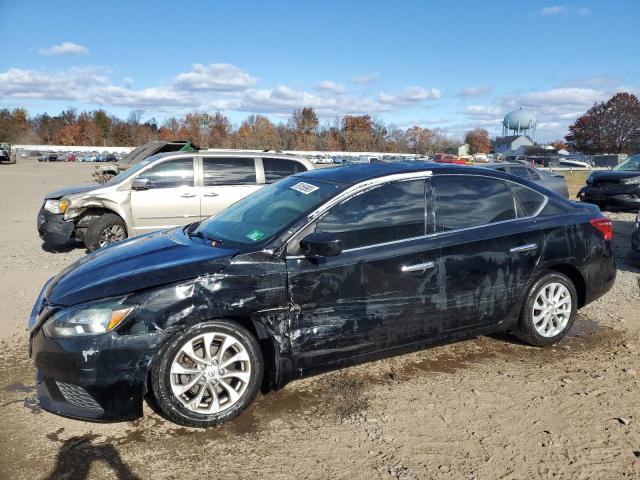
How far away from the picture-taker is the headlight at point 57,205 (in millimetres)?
8406

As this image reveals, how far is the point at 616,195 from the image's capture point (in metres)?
13.6

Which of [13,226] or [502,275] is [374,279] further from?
[13,226]

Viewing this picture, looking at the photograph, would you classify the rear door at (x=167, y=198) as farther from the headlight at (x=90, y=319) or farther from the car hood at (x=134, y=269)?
the headlight at (x=90, y=319)

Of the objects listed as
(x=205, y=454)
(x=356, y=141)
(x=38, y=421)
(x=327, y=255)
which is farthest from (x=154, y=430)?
(x=356, y=141)

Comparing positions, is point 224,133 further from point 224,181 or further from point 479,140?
point 224,181

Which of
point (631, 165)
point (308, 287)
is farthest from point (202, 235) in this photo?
point (631, 165)

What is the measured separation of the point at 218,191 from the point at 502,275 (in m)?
5.61

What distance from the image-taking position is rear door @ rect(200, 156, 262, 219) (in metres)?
8.77

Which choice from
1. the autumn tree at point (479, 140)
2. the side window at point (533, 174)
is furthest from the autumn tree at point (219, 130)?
the side window at point (533, 174)

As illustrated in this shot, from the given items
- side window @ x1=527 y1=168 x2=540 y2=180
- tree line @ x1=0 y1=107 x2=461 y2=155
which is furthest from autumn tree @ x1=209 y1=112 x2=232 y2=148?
side window @ x1=527 y1=168 x2=540 y2=180

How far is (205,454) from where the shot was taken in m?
3.12

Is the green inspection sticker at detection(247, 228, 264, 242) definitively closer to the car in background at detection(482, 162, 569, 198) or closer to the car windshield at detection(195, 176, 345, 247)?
the car windshield at detection(195, 176, 345, 247)

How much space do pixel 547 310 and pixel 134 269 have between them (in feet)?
11.3

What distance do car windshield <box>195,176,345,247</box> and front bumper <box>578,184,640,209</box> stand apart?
1172 cm
